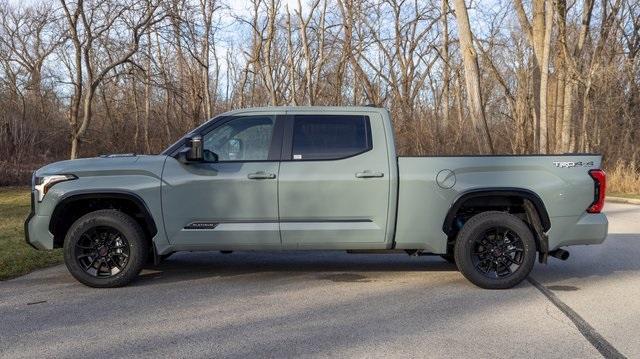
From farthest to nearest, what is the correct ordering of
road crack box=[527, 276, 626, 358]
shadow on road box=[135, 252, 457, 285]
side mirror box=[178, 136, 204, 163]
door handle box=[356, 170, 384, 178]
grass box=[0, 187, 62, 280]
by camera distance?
grass box=[0, 187, 62, 280], shadow on road box=[135, 252, 457, 285], door handle box=[356, 170, 384, 178], side mirror box=[178, 136, 204, 163], road crack box=[527, 276, 626, 358]

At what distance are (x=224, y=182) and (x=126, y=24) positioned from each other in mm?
14882

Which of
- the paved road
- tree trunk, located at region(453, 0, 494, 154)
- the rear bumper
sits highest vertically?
tree trunk, located at region(453, 0, 494, 154)

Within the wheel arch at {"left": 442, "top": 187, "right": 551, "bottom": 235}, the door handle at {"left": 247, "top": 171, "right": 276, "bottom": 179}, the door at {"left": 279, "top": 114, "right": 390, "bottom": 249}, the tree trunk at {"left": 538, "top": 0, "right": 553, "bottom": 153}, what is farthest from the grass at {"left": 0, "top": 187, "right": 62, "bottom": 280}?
the tree trunk at {"left": 538, "top": 0, "right": 553, "bottom": 153}

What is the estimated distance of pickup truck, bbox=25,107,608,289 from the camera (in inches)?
254

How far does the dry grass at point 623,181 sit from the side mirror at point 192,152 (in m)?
19.3

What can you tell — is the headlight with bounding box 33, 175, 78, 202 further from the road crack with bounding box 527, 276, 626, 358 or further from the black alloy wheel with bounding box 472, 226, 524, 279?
the road crack with bounding box 527, 276, 626, 358

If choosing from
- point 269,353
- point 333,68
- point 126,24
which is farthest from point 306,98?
point 269,353

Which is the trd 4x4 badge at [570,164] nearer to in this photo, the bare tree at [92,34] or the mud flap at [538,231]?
the mud flap at [538,231]

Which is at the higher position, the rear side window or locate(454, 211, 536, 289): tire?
the rear side window

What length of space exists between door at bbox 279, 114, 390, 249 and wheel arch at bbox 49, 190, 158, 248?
156 centimetres

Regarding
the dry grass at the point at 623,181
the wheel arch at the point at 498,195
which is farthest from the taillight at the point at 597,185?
the dry grass at the point at 623,181

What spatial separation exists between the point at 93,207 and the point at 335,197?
2.86 meters

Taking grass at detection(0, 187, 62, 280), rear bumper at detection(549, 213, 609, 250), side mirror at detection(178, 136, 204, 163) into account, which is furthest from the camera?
grass at detection(0, 187, 62, 280)

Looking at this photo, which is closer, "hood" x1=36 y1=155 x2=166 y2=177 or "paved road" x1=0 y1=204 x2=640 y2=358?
"paved road" x1=0 y1=204 x2=640 y2=358
